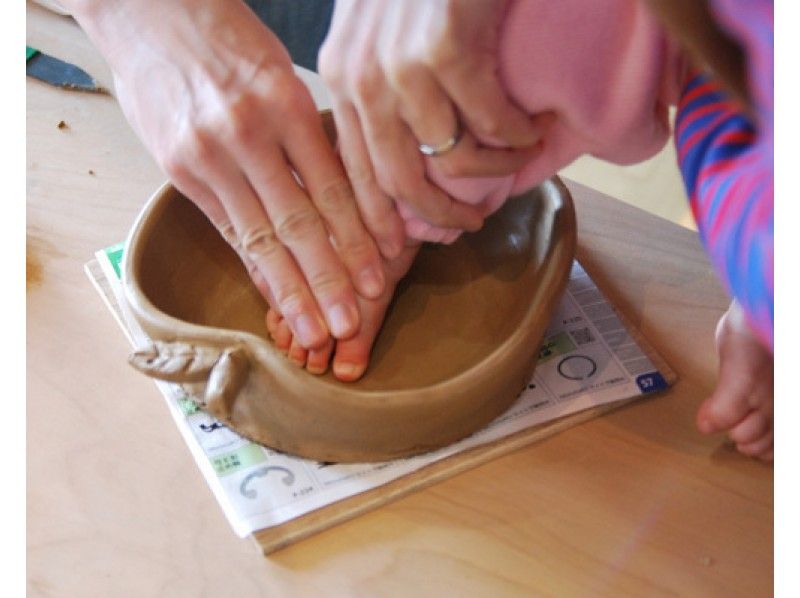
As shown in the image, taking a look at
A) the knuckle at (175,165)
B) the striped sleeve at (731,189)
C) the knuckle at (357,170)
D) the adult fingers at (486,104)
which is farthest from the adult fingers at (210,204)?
the striped sleeve at (731,189)

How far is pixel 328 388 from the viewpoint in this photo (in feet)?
1.77

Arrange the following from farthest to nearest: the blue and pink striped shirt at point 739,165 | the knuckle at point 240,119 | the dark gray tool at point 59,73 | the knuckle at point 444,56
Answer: the dark gray tool at point 59,73, the knuckle at point 240,119, the knuckle at point 444,56, the blue and pink striped shirt at point 739,165

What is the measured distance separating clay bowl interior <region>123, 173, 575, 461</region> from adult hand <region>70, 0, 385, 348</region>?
58mm

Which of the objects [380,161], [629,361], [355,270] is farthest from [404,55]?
[629,361]

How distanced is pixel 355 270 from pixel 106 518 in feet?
0.79

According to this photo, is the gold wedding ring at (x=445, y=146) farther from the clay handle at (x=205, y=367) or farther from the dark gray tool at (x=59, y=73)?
the dark gray tool at (x=59, y=73)

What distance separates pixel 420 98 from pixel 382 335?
9.2 inches

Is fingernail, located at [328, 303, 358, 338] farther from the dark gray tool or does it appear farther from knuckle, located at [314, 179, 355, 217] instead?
the dark gray tool

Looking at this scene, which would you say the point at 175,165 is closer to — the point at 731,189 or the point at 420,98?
the point at 420,98

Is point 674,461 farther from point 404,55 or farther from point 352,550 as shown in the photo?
point 404,55

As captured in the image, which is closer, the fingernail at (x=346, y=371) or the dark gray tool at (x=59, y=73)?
the fingernail at (x=346, y=371)

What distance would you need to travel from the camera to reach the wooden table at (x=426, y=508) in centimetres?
54

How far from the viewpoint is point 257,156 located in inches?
22.6

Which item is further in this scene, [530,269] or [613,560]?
[530,269]
